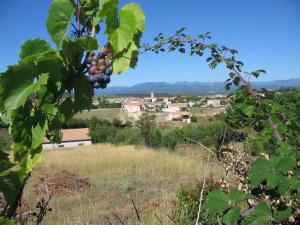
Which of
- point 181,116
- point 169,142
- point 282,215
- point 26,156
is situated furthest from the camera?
point 181,116

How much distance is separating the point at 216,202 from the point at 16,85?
2.76ft

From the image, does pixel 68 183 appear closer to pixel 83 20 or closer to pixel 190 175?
pixel 190 175

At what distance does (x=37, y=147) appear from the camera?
4.08 ft

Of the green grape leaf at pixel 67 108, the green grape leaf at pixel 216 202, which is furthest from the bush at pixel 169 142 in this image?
the green grape leaf at pixel 67 108

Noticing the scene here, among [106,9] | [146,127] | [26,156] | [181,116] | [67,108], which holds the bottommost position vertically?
[181,116]

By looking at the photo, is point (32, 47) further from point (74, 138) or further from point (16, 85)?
point (74, 138)

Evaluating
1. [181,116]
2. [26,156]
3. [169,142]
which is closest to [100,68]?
[26,156]

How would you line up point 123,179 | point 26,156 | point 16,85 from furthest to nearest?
point 123,179, point 26,156, point 16,85

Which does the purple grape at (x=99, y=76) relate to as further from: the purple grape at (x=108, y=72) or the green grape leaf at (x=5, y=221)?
the green grape leaf at (x=5, y=221)

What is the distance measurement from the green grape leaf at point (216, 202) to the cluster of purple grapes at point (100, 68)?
0.60 metres

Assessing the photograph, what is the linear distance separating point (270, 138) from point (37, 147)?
50.0 inches

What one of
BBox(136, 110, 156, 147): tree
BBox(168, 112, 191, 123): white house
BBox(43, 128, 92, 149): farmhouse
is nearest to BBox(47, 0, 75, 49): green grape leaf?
BBox(136, 110, 156, 147): tree

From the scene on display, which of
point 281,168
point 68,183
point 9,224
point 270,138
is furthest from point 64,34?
point 68,183

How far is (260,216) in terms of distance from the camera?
54.1 inches
